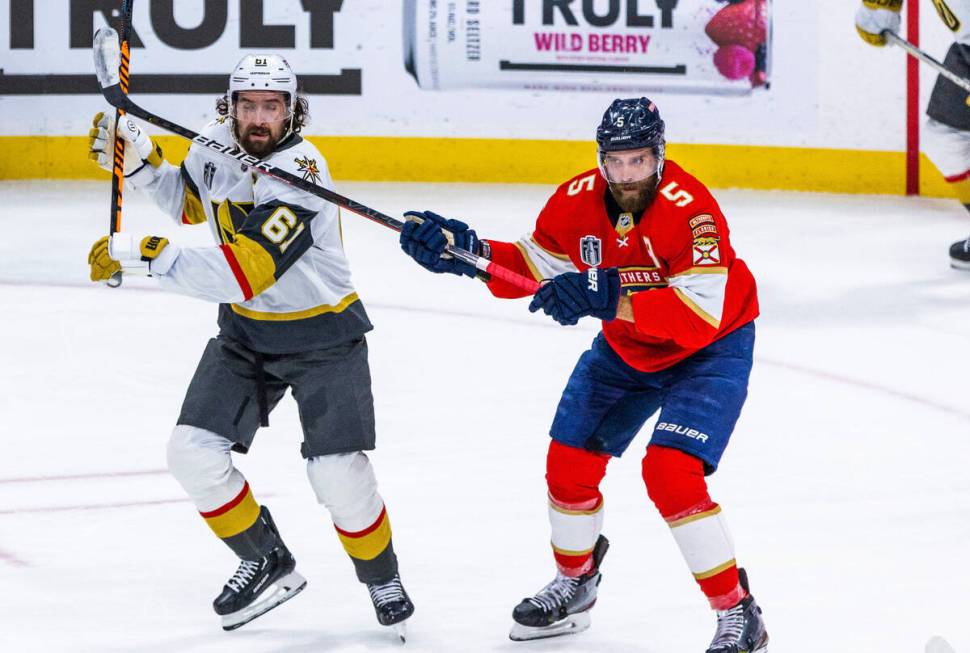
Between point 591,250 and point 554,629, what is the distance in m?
0.75

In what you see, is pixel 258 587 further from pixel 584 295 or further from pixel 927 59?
pixel 927 59

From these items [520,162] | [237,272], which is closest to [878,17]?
[520,162]

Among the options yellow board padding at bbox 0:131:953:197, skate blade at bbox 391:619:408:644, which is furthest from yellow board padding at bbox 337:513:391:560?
yellow board padding at bbox 0:131:953:197

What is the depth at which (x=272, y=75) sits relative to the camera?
3.20 meters

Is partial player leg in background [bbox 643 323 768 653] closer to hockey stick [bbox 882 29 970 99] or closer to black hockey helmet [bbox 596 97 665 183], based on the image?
black hockey helmet [bbox 596 97 665 183]

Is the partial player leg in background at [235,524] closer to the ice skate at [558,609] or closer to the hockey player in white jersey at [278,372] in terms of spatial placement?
the hockey player in white jersey at [278,372]

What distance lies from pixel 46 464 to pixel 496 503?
119 centimetres

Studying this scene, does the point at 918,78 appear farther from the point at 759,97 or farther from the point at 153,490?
the point at 153,490

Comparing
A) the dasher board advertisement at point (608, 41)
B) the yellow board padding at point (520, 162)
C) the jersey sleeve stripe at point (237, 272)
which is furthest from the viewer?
the yellow board padding at point (520, 162)

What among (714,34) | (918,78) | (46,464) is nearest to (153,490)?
(46,464)

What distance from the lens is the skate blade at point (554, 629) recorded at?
3248mm

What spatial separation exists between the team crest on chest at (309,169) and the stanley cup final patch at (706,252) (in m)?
0.74

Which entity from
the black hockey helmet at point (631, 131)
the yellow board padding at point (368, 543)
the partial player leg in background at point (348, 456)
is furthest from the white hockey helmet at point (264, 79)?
the yellow board padding at point (368, 543)

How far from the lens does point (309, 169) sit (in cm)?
317
